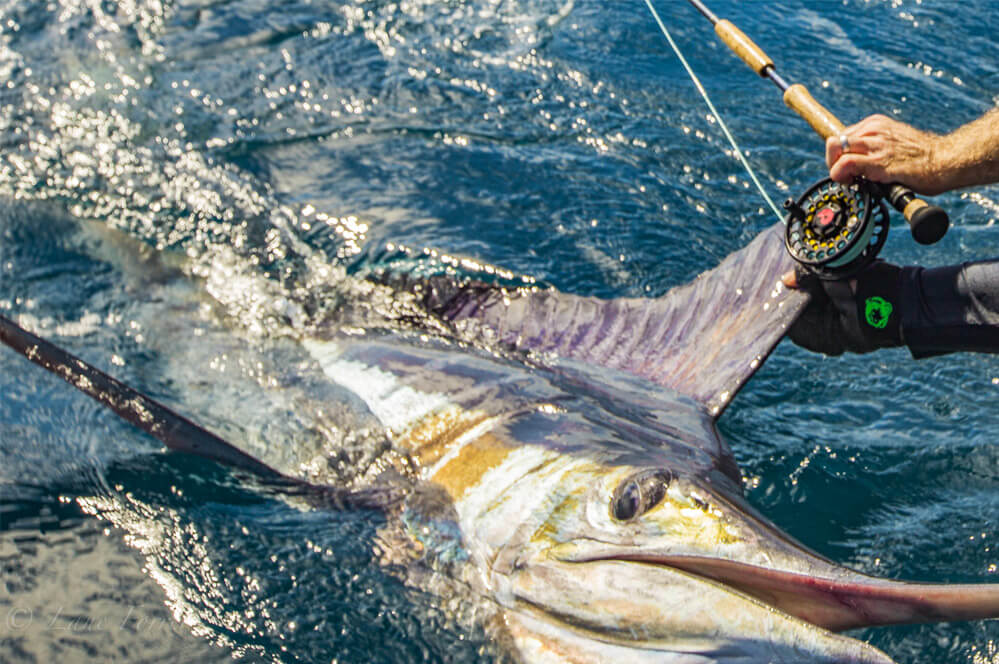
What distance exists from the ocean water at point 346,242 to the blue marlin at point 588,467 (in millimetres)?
164

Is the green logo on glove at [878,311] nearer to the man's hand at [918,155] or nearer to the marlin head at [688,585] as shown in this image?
the man's hand at [918,155]

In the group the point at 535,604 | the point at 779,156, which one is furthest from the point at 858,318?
the point at 779,156

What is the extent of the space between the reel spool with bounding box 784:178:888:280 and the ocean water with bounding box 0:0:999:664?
68cm

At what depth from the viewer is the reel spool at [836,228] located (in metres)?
2.64

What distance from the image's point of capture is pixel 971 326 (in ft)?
8.94

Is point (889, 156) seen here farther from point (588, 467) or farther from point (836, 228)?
point (588, 467)

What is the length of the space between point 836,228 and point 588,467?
1.01 m

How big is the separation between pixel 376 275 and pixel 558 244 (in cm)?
77

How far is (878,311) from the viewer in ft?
9.20

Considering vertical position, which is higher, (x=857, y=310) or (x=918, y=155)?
(x=918, y=155)

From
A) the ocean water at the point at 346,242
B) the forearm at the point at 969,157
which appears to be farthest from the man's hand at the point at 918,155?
the ocean water at the point at 346,242

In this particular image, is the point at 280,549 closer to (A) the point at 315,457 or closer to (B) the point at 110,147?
(A) the point at 315,457

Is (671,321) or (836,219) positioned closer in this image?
(836,219)

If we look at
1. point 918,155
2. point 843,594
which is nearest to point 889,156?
point 918,155
